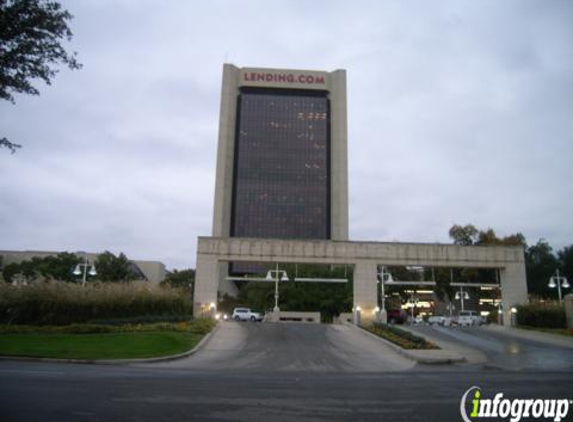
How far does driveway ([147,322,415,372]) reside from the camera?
777 inches

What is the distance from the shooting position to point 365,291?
43.1 metres

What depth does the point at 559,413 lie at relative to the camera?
9.18 metres

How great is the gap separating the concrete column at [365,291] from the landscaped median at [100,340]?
16083 millimetres

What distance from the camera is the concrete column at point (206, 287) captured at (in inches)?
1630

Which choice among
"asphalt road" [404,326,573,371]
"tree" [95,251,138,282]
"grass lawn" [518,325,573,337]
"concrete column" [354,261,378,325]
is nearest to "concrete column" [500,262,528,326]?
"grass lawn" [518,325,573,337]

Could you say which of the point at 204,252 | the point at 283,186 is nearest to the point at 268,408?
the point at 204,252

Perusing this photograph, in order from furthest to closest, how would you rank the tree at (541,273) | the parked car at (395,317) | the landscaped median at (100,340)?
the tree at (541,273) → the parked car at (395,317) → the landscaped median at (100,340)

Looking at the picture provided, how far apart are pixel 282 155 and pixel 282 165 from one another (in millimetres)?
3086

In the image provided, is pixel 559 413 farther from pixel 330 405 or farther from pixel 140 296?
pixel 140 296

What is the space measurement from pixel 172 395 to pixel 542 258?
8351 centimetres

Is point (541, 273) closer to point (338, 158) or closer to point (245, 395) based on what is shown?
point (338, 158)

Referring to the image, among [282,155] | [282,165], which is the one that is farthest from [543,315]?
[282,155]

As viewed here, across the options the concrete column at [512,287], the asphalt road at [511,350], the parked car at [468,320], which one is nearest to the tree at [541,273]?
the parked car at [468,320]

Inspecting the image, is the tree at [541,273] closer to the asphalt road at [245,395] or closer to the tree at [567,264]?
the tree at [567,264]
